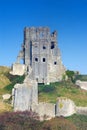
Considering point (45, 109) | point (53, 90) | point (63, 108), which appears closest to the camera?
point (63, 108)

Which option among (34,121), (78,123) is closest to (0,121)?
(34,121)

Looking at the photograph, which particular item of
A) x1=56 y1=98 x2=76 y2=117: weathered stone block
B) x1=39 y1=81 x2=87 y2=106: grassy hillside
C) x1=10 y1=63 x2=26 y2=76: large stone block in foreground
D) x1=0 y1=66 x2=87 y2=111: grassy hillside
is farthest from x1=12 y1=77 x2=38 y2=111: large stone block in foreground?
x1=10 y1=63 x2=26 y2=76: large stone block in foreground

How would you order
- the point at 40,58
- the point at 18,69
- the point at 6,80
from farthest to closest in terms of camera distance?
the point at 40,58 < the point at 18,69 < the point at 6,80

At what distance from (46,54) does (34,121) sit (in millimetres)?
20649

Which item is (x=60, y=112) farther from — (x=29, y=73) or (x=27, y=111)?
(x=29, y=73)

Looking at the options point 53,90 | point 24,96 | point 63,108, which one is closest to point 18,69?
point 53,90

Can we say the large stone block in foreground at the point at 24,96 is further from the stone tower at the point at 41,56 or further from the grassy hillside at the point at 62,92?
the stone tower at the point at 41,56

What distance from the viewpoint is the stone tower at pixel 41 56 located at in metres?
92.5

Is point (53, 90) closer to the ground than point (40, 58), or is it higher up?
closer to the ground

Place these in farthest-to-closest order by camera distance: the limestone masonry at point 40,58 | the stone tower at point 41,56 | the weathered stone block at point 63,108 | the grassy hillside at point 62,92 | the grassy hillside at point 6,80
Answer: the stone tower at point 41,56
the limestone masonry at point 40,58
the grassy hillside at point 6,80
the grassy hillside at point 62,92
the weathered stone block at point 63,108

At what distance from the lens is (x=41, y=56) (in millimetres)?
93000

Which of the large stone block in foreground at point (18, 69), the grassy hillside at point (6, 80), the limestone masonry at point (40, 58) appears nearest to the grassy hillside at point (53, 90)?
the grassy hillside at point (6, 80)

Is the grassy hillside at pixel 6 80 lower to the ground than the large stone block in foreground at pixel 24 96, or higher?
higher

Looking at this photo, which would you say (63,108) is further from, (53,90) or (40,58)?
(40,58)
